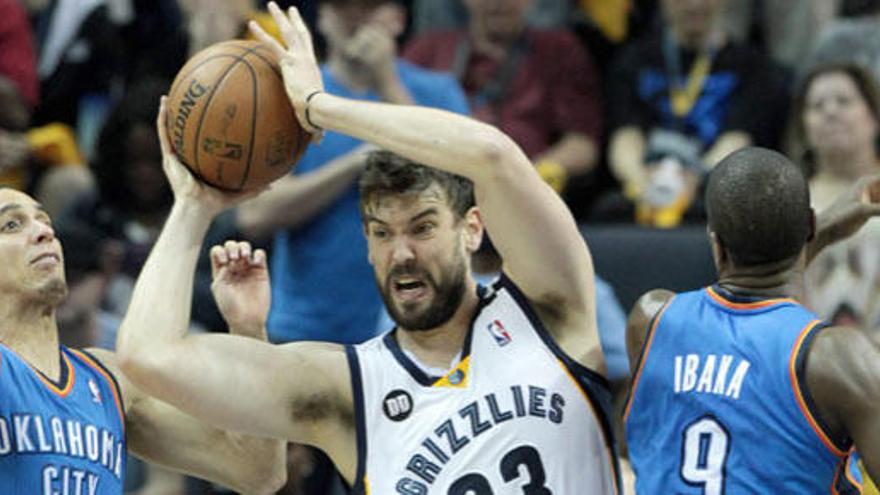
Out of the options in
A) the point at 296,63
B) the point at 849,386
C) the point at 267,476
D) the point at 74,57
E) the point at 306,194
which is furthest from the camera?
the point at 74,57

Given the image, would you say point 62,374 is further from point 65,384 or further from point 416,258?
point 416,258

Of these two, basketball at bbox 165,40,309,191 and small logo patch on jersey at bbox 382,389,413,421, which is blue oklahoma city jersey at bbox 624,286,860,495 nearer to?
small logo patch on jersey at bbox 382,389,413,421

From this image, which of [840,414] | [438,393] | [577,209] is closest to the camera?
[840,414]

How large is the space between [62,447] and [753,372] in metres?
2.05

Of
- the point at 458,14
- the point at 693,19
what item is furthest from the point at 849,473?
the point at 458,14

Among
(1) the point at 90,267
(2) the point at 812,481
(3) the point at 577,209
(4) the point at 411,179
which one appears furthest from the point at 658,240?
(2) the point at 812,481

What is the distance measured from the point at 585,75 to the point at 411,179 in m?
4.11

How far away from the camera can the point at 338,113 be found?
521cm

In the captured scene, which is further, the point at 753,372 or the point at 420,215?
the point at 420,215

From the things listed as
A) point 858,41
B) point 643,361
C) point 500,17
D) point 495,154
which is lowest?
point 643,361

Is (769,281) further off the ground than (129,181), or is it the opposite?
(769,281)

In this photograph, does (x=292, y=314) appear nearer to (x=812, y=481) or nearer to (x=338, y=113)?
(x=338, y=113)

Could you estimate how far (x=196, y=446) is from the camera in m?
5.88

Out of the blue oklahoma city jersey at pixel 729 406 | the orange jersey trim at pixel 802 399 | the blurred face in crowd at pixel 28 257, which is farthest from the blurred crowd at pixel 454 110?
the orange jersey trim at pixel 802 399
